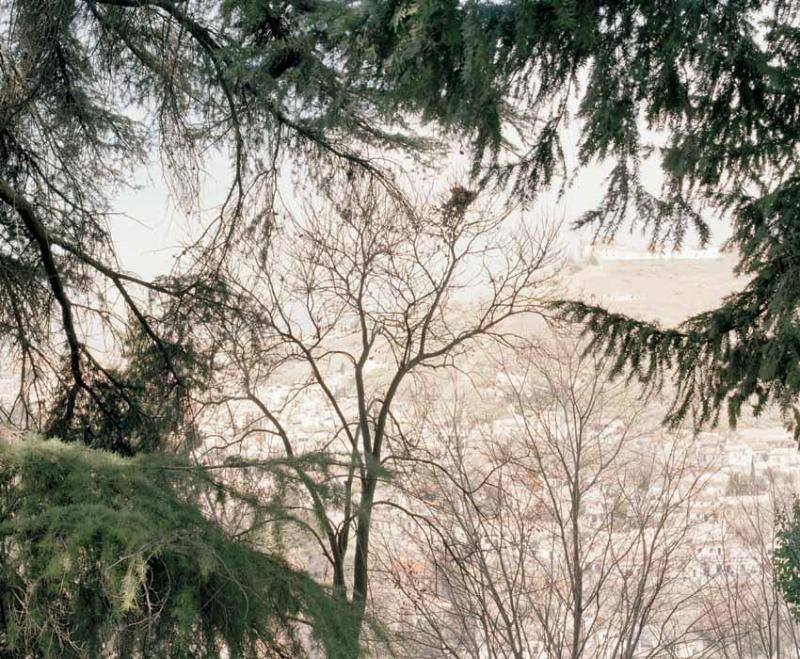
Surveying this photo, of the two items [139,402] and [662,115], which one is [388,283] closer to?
[139,402]

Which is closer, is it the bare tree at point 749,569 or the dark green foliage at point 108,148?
the dark green foliage at point 108,148

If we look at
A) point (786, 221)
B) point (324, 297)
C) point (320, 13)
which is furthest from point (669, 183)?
point (324, 297)

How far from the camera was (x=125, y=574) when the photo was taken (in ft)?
6.54

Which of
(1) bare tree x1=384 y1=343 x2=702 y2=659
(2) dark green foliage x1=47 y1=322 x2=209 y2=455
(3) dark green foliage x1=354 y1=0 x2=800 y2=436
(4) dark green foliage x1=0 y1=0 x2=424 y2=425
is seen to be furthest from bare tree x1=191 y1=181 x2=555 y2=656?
(3) dark green foliage x1=354 y1=0 x2=800 y2=436

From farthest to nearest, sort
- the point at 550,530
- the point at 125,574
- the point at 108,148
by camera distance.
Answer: the point at 550,530 < the point at 108,148 < the point at 125,574

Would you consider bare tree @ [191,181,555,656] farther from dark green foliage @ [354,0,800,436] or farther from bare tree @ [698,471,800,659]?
dark green foliage @ [354,0,800,436]

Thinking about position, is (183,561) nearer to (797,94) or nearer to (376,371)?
(797,94)

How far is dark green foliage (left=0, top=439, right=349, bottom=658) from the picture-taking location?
6.53 feet

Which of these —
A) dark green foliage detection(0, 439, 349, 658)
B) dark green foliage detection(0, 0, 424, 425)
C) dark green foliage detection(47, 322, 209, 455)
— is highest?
dark green foliage detection(0, 0, 424, 425)

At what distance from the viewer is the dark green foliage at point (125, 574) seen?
199cm

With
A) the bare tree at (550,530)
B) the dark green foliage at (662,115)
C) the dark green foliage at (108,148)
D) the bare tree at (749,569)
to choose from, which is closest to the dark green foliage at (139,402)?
the dark green foliage at (108,148)

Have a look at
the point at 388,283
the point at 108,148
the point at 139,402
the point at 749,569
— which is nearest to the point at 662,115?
the point at 139,402

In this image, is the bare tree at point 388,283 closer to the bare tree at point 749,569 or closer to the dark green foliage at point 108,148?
the dark green foliage at point 108,148

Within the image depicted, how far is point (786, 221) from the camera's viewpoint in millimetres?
2225
